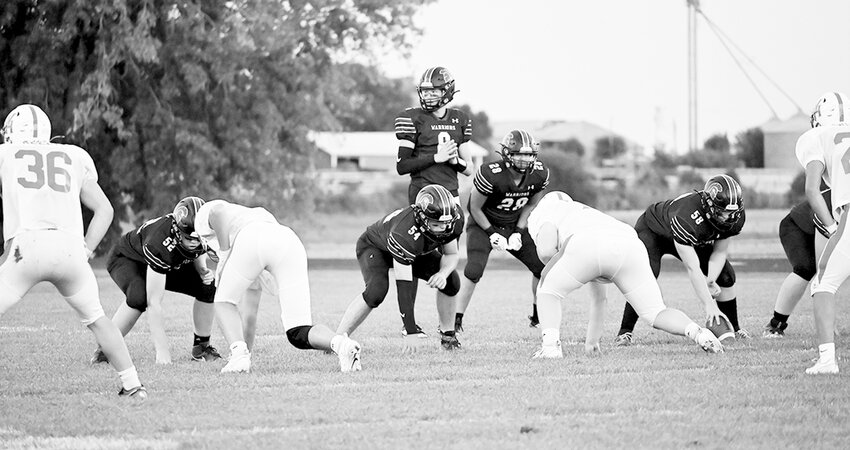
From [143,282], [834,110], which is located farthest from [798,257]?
[143,282]

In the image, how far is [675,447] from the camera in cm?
588

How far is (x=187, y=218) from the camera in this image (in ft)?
29.8

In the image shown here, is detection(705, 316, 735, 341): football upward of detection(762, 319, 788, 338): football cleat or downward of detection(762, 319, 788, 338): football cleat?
upward

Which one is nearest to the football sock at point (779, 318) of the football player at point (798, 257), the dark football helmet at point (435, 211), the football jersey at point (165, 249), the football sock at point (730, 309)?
the football player at point (798, 257)

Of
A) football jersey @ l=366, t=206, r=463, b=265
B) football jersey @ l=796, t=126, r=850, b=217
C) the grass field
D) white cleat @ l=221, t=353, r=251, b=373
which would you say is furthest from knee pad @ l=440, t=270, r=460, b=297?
football jersey @ l=796, t=126, r=850, b=217

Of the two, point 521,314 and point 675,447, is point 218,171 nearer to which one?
point 521,314

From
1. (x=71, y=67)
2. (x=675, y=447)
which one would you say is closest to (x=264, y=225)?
(x=675, y=447)

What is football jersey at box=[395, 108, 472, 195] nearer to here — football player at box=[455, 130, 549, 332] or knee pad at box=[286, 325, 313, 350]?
football player at box=[455, 130, 549, 332]

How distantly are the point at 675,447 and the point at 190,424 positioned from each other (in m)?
2.62

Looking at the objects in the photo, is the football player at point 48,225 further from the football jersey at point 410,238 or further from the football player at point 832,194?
the football player at point 832,194

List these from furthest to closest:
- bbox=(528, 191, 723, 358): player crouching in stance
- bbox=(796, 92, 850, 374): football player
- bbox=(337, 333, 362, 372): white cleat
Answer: bbox=(528, 191, 723, 358): player crouching in stance
bbox=(337, 333, 362, 372): white cleat
bbox=(796, 92, 850, 374): football player

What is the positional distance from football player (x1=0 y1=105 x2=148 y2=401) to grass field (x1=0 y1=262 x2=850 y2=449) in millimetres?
612

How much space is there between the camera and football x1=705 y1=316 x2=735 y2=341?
9805 millimetres

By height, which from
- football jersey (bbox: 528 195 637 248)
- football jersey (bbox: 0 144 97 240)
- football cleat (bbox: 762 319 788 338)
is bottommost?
football cleat (bbox: 762 319 788 338)
